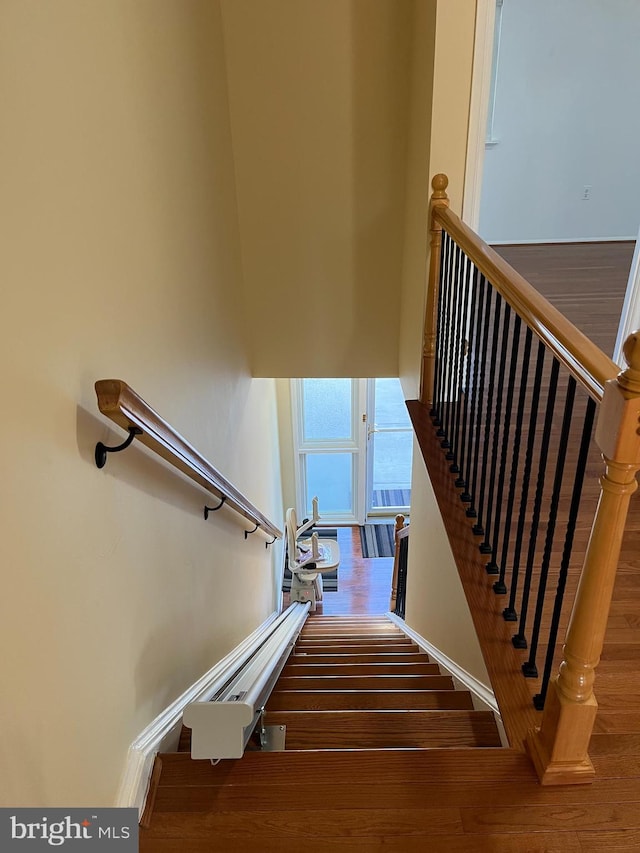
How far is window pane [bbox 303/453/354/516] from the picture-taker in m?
7.45

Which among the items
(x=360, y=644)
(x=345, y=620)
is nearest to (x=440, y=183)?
(x=360, y=644)

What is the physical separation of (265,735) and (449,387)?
1.67 m

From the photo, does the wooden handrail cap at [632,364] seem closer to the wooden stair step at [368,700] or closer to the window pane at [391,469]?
the wooden stair step at [368,700]

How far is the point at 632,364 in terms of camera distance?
0.99 m

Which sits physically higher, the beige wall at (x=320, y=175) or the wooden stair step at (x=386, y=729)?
the beige wall at (x=320, y=175)

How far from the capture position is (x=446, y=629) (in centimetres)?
261

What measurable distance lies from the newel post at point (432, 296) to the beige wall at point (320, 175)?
0.96m

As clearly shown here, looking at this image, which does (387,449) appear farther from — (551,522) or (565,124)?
(551,522)

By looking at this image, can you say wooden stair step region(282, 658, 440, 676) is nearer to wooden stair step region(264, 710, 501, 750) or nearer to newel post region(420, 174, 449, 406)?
wooden stair step region(264, 710, 501, 750)

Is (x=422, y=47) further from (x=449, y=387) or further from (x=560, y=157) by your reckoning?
(x=560, y=157)

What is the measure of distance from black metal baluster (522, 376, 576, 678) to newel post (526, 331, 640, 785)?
18cm

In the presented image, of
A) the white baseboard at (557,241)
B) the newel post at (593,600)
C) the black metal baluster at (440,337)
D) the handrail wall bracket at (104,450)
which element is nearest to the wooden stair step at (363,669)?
the black metal baluster at (440,337)

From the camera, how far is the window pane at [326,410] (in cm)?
700

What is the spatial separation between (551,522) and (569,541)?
0.11 m
